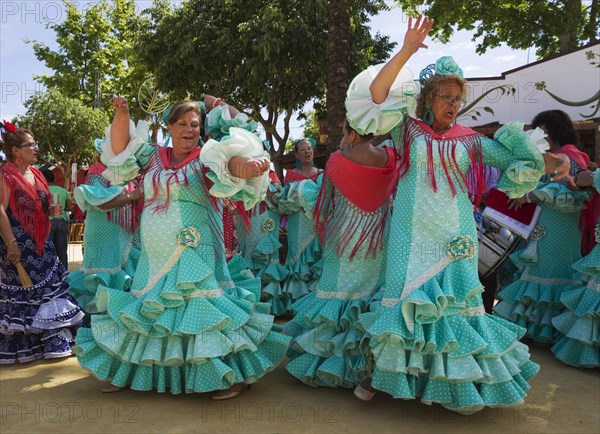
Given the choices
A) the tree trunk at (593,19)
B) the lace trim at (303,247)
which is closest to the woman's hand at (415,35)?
the lace trim at (303,247)

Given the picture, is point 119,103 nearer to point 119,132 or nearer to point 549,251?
point 119,132

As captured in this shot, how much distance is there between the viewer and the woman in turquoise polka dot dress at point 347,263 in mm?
4031

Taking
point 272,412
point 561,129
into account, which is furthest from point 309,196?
point 561,129

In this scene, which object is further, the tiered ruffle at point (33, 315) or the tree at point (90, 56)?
the tree at point (90, 56)

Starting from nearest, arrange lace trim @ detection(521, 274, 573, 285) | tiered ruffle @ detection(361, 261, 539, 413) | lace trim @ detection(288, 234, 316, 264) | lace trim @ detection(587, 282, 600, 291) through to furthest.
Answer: tiered ruffle @ detection(361, 261, 539, 413) < lace trim @ detection(587, 282, 600, 291) < lace trim @ detection(521, 274, 573, 285) < lace trim @ detection(288, 234, 316, 264)

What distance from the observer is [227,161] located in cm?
368

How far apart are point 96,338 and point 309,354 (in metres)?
1.45

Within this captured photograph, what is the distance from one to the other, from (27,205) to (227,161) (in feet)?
7.45

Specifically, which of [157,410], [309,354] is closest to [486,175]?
[309,354]

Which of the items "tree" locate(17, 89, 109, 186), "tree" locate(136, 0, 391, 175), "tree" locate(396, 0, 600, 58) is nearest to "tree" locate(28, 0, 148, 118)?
"tree" locate(17, 89, 109, 186)

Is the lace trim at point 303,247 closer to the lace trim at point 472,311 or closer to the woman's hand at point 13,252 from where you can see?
the woman's hand at point 13,252

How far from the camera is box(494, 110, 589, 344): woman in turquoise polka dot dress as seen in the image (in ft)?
17.4

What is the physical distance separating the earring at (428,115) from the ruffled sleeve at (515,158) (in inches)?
14.1

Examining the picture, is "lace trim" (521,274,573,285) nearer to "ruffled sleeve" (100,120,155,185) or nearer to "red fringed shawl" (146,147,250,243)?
"red fringed shawl" (146,147,250,243)
